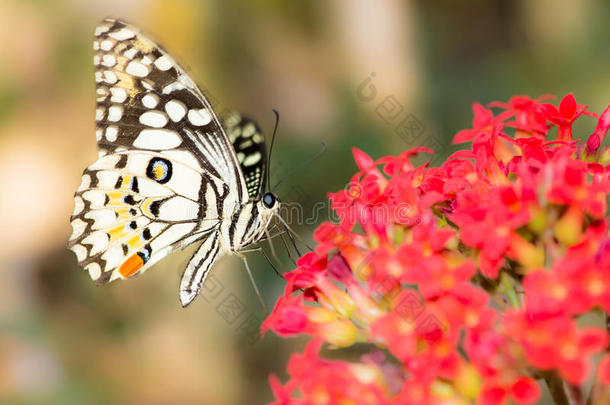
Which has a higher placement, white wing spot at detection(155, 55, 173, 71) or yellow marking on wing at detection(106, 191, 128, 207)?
white wing spot at detection(155, 55, 173, 71)

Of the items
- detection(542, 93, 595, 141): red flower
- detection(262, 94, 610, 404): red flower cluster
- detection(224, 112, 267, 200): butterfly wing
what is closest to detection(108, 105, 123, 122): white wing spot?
detection(224, 112, 267, 200): butterfly wing

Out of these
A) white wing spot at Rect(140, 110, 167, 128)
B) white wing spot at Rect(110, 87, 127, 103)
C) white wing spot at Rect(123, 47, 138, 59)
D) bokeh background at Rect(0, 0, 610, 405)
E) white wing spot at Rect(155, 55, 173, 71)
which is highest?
white wing spot at Rect(123, 47, 138, 59)

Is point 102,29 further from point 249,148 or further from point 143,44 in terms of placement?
point 249,148

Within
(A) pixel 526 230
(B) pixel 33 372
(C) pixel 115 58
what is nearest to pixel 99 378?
(B) pixel 33 372

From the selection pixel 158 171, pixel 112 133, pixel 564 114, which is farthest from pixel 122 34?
pixel 564 114

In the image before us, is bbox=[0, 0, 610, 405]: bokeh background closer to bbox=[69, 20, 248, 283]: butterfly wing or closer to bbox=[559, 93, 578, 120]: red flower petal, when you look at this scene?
bbox=[69, 20, 248, 283]: butterfly wing

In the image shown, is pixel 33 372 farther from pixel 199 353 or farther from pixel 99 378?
pixel 199 353
